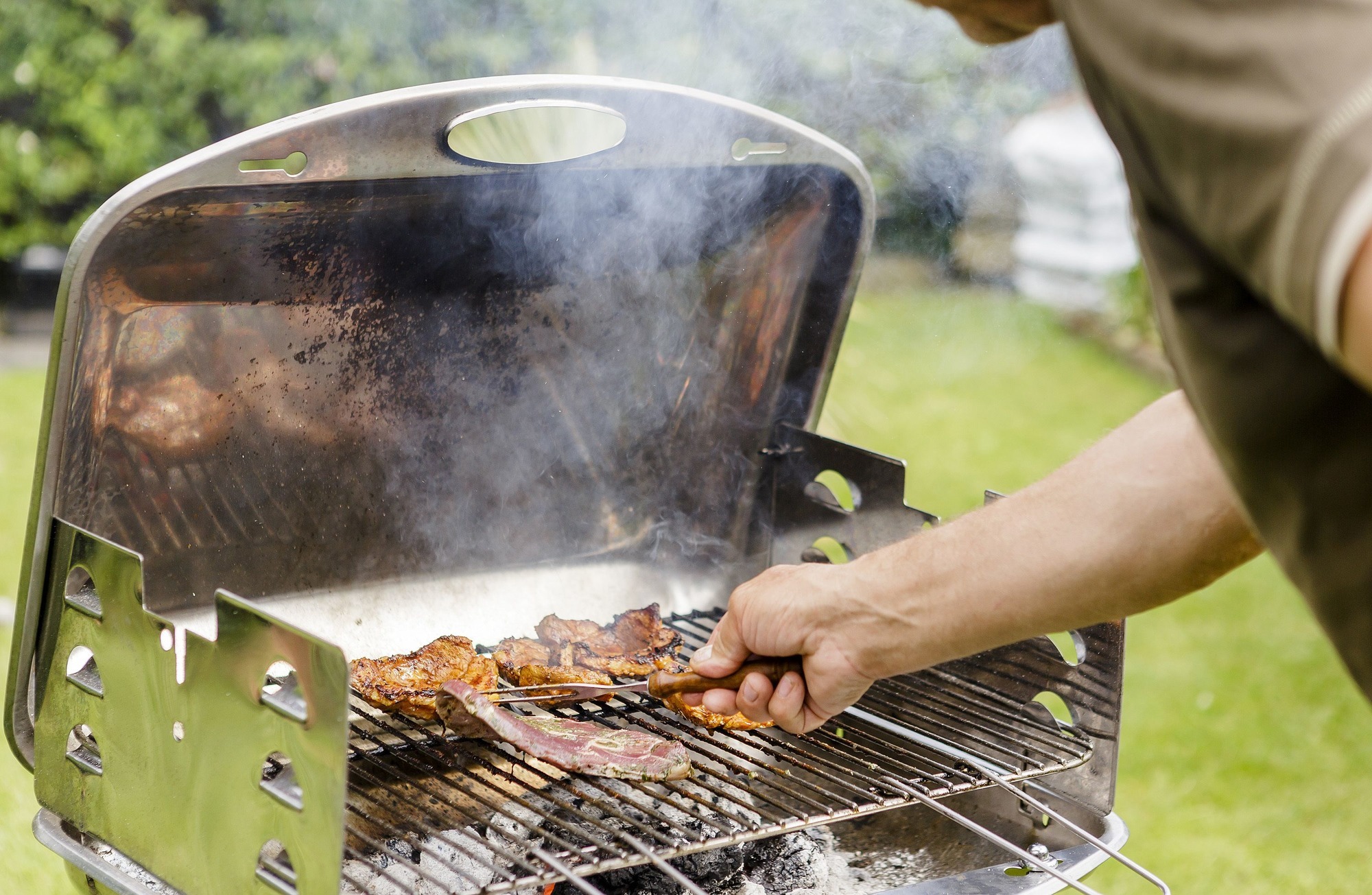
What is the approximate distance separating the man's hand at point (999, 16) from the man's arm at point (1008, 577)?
0.46 metres

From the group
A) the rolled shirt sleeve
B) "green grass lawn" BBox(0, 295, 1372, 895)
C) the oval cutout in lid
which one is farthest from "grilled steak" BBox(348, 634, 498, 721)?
"green grass lawn" BBox(0, 295, 1372, 895)

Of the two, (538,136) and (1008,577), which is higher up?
(538,136)

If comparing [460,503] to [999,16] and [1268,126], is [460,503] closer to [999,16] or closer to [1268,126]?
[999,16]

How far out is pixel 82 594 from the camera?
1.85m

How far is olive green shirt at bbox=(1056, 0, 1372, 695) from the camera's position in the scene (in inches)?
31.9

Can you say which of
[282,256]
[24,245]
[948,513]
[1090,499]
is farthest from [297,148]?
[24,245]

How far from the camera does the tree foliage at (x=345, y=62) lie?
6680mm

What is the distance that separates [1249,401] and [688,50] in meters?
6.05

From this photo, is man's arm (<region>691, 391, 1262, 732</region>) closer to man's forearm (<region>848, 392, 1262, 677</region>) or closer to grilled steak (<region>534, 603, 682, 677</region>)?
man's forearm (<region>848, 392, 1262, 677</region>)

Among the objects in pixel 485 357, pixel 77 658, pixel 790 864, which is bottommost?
pixel 790 864

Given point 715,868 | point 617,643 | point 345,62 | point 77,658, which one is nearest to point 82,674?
point 77,658

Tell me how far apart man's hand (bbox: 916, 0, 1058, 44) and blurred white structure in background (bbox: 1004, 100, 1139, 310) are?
27.7ft

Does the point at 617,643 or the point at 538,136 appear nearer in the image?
the point at 617,643

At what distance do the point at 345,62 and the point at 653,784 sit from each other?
5.96 meters
